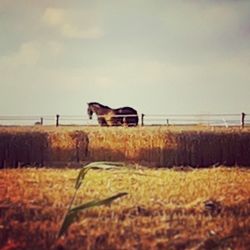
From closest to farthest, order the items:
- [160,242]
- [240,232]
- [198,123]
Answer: [160,242], [240,232], [198,123]

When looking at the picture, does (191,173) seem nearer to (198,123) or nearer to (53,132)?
(53,132)

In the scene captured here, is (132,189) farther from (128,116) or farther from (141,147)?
(128,116)

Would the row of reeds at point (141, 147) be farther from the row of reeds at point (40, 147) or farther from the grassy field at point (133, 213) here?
the grassy field at point (133, 213)

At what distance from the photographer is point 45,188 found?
358cm

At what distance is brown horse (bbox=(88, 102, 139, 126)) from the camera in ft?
29.7

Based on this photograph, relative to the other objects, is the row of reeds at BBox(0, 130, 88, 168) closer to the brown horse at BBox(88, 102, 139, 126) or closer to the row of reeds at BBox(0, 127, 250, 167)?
the row of reeds at BBox(0, 127, 250, 167)

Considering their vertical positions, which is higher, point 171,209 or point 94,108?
point 94,108

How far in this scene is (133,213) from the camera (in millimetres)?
2824

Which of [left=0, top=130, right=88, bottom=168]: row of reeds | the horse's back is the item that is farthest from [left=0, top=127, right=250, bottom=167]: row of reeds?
the horse's back

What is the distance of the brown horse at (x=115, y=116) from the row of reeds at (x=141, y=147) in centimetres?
336

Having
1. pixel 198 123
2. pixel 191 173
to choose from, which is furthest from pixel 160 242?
pixel 198 123

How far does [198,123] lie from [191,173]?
2.52 meters

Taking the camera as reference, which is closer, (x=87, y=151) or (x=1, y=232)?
(x=1, y=232)

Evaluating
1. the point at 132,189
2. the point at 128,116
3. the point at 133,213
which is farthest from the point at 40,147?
the point at 128,116
